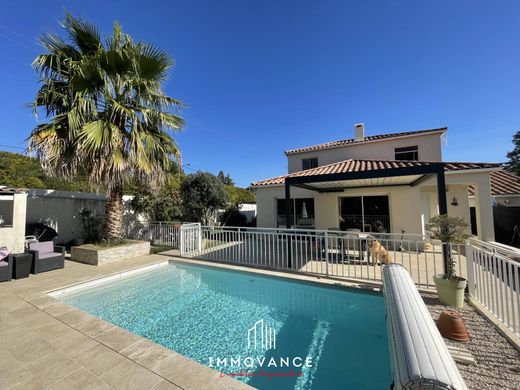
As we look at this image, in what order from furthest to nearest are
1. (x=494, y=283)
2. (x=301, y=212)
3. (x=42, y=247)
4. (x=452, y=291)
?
(x=301, y=212)
(x=42, y=247)
(x=452, y=291)
(x=494, y=283)

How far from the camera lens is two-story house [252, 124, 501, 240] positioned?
971cm

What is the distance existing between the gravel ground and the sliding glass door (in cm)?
822

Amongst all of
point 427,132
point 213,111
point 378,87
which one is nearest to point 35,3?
point 213,111

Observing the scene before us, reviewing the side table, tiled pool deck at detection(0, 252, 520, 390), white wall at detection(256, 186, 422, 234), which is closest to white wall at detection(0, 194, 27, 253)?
the side table

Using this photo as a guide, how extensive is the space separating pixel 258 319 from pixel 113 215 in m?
7.52

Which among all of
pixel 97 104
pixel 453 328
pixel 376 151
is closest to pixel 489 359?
pixel 453 328

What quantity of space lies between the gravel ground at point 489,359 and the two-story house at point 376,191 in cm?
529

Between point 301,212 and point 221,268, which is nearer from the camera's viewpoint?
point 221,268

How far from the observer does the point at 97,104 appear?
26.7 ft

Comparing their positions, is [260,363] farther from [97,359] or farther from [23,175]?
[23,175]

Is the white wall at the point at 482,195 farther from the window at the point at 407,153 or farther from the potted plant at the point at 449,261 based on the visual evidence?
the potted plant at the point at 449,261

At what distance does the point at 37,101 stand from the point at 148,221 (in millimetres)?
7384

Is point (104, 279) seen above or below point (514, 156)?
below

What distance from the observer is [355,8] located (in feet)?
25.8
